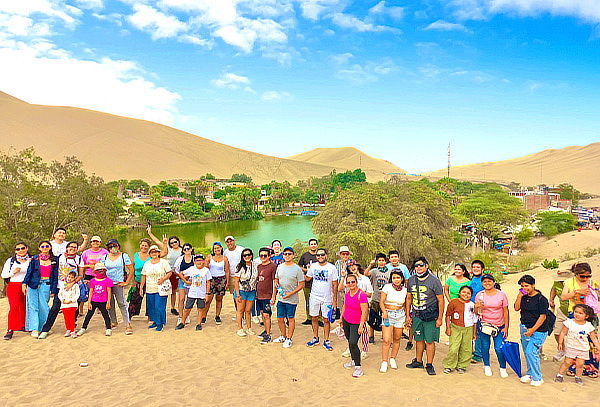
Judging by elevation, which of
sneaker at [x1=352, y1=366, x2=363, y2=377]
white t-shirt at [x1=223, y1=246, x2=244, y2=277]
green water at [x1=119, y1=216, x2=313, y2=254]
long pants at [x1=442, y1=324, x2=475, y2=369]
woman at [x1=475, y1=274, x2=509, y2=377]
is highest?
white t-shirt at [x1=223, y1=246, x2=244, y2=277]

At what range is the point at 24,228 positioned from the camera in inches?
607

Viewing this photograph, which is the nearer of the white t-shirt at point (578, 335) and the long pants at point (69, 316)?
the white t-shirt at point (578, 335)

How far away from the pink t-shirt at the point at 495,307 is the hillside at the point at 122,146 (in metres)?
114

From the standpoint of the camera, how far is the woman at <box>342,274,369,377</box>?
202 inches

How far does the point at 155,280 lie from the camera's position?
22.1 ft

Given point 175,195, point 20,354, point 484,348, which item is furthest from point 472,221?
point 175,195

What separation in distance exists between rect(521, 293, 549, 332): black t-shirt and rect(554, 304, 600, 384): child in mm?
419

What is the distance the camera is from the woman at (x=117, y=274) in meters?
6.59

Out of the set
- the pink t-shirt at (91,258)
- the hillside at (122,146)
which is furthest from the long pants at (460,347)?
the hillside at (122,146)

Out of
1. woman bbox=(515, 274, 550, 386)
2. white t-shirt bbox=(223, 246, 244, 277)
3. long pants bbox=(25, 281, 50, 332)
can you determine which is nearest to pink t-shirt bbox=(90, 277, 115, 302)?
long pants bbox=(25, 281, 50, 332)

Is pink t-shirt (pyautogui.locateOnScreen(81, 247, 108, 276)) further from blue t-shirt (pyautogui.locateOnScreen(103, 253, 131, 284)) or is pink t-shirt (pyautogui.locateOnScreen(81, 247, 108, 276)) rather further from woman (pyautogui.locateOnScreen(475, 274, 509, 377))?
woman (pyautogui.locateOnScreen(475, 274, 509, 377))

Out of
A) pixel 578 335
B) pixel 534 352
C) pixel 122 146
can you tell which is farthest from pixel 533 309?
pixel 122 146

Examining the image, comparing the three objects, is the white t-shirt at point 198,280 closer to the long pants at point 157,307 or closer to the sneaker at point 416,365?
the long pants at point 157,307

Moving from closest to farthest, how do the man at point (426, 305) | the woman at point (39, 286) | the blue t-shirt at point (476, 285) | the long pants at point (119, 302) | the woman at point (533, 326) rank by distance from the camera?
the woman at point (533, 326) → the man at point (426, 305) → the blue t-shirt at point (476, 285) → the woman at point (39, 286) → the long pants at point (119, 302)
